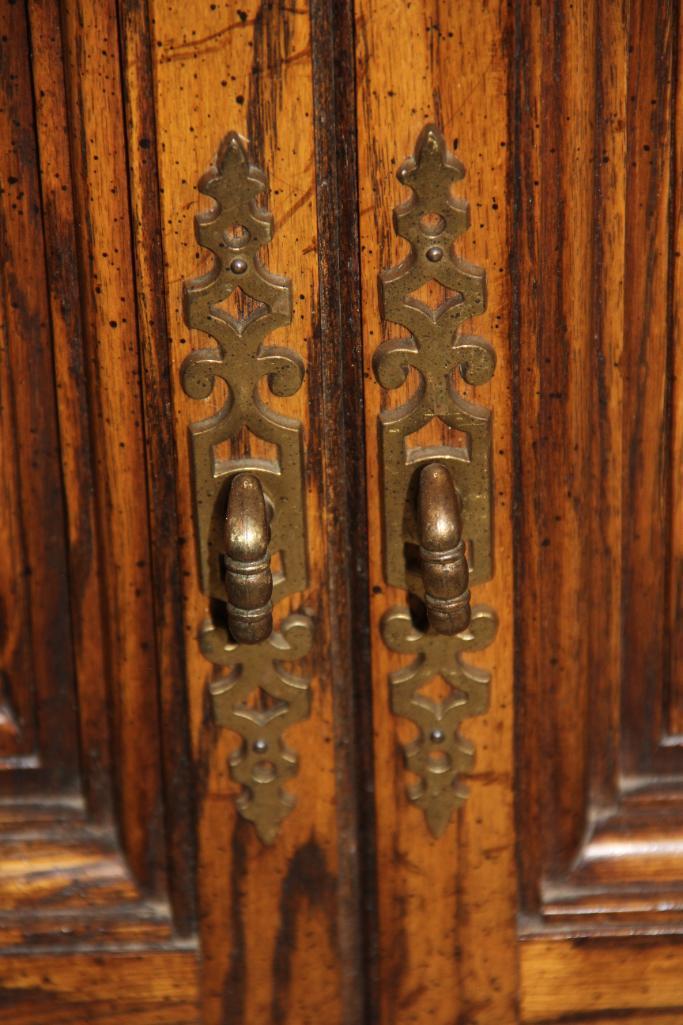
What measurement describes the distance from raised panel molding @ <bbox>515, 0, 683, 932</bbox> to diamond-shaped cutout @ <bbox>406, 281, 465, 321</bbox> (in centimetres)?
3

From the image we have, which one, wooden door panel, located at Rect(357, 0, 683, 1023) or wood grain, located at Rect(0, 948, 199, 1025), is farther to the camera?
wood grain, located at Rect(0, 948, 199, 1025)

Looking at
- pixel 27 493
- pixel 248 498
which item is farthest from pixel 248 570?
pixel 27 493

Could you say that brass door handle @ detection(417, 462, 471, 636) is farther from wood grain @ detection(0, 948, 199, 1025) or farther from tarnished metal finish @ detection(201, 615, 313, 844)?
wood grain @ detection(0, 948, 199, 1025)

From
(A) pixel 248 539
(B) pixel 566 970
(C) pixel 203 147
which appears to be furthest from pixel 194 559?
(B) pixel 566 970

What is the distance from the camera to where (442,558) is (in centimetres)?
67

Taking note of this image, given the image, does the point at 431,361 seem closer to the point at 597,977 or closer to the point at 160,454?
the point at 160,454

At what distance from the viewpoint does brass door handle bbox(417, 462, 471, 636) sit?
67 cm

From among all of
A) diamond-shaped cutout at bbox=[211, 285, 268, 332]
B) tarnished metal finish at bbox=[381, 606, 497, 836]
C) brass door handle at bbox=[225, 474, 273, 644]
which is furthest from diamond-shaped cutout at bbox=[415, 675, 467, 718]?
diamond-shaped cutout at bbox=[211, 285, 268, 332]

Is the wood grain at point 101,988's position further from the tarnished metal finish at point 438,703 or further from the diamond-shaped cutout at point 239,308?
the diamond-shaped cutout at point 239,308

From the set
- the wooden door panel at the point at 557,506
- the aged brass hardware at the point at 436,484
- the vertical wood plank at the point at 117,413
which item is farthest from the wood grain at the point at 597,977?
the vertical wood plank at the point at 117,413

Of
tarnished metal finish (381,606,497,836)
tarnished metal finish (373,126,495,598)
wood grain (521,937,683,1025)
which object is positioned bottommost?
wood grain (521,937,683,1025)

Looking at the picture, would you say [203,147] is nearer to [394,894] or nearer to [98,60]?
[98,60]

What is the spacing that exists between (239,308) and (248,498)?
0.09 metres

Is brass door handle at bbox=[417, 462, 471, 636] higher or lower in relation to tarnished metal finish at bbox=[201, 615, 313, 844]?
higher
